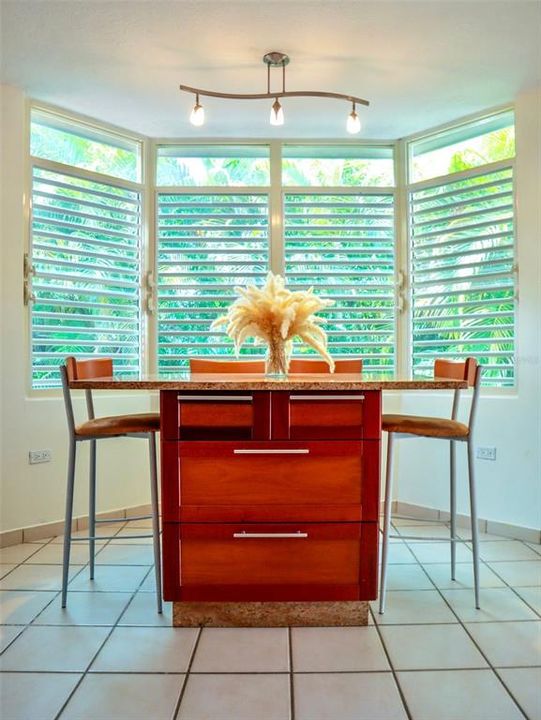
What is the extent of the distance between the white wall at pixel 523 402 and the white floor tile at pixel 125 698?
221 cm

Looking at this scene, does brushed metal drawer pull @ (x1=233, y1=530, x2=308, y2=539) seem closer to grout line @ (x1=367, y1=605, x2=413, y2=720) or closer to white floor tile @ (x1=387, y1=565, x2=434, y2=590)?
grout line @ (x1=367, y1=605, x2=413, y2=720)

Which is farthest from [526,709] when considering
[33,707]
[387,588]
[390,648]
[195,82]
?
[195,82]

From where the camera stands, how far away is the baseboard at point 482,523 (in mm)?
3006

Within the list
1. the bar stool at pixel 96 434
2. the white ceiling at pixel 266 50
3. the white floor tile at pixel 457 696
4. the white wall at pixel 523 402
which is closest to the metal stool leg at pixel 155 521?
the bar stool at pixel 96 434

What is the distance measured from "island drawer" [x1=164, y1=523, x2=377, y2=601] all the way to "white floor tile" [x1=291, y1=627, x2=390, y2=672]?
129 mm

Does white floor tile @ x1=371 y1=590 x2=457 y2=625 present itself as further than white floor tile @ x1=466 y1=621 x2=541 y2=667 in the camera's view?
Yes

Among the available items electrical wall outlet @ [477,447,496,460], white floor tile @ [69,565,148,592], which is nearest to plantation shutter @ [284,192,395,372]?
electrical wall outlet @ [477,447,496,460]

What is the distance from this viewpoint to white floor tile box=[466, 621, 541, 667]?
1.79 m

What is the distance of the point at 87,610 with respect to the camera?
2.15 metres

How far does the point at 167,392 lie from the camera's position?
1.95m

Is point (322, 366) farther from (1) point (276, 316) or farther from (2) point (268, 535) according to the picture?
(2) point (268, 535)

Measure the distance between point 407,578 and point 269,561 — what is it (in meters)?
0.87

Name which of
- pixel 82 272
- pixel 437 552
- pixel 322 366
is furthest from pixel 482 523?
pixel 82 272

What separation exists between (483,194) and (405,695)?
9.24ft
